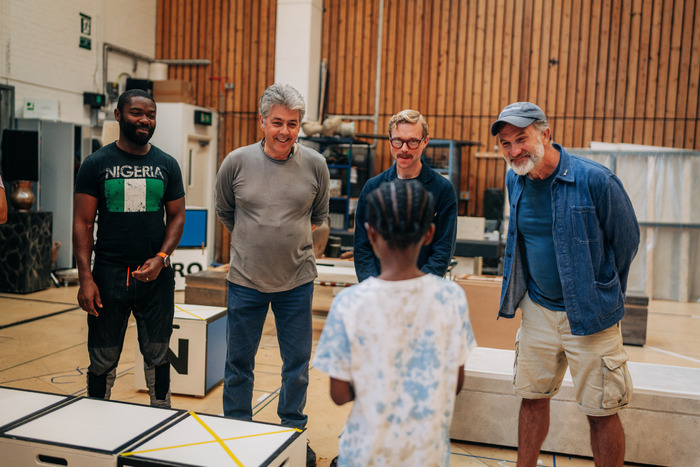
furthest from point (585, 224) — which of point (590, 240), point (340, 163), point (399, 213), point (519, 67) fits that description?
point (519, 67)

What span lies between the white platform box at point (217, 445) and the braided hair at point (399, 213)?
3.34 feet

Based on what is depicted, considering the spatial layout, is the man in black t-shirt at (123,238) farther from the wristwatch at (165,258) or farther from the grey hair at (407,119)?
the grey hair at (407,119)

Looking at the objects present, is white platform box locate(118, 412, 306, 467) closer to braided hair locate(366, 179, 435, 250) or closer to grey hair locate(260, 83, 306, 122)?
braided hair locate(366, 179, 435, 250)

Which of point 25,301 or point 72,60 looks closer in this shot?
point 25,301

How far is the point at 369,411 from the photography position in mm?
1521

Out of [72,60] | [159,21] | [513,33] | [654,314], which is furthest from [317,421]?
[159,21]

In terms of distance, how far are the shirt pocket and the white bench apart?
1.15m

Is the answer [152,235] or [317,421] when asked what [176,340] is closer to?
[317,421]

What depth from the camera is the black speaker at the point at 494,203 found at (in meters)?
9.63

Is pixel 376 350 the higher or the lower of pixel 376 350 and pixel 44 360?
the higher

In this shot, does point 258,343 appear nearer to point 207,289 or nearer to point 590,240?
point 590,240

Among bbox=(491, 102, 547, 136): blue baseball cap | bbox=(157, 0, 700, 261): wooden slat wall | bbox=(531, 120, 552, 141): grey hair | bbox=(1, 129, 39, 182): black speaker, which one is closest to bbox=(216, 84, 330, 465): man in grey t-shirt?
bbox=(491, 102, 547, 136): blue baseball cap

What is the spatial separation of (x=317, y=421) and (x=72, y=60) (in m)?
7.68

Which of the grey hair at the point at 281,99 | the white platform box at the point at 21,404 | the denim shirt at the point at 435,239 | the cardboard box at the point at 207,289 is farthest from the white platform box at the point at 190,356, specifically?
the cardboard box at the point at 207,289
